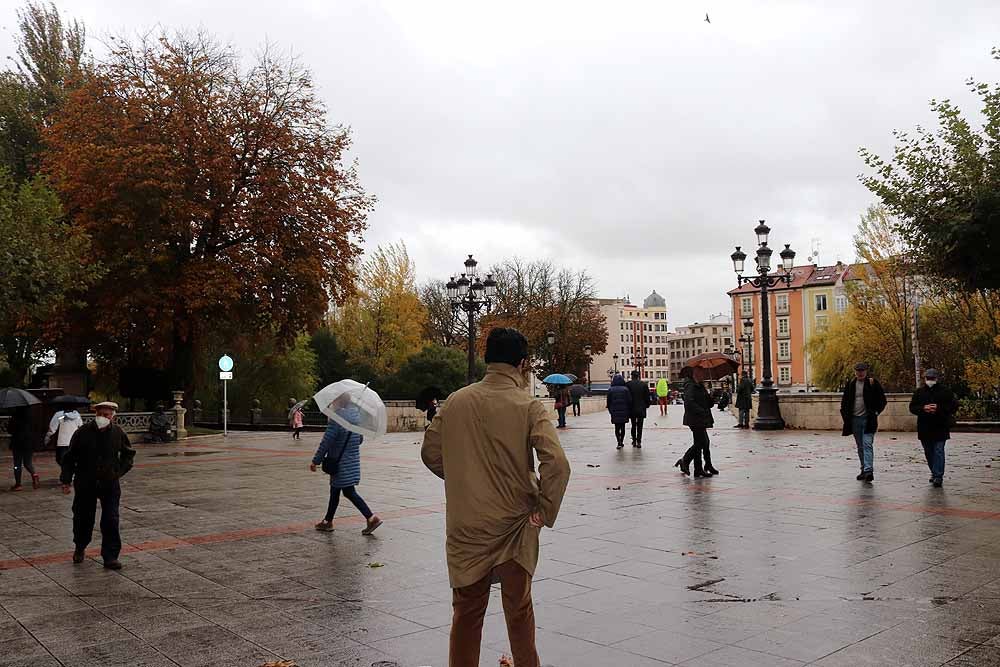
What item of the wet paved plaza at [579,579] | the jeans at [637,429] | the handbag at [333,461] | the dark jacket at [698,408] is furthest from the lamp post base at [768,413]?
the handbag at [333,461]

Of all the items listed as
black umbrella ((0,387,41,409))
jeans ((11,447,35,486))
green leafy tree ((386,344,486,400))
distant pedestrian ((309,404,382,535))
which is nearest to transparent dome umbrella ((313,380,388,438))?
distant pedestrian ((309,404,382,535))

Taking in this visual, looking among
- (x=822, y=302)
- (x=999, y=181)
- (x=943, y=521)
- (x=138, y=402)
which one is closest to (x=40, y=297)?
(x=943, y=521)

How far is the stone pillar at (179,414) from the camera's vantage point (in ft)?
90.4

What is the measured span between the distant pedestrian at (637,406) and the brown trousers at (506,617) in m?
16.6

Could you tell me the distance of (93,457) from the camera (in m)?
7.54

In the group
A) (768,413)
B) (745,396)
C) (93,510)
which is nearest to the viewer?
(93,510)

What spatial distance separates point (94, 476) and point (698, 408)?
9074 mm

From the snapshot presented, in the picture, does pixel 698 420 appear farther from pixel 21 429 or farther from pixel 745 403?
pixel 745 403

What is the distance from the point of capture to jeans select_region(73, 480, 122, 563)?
7449mm

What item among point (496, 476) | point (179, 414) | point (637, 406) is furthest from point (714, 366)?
point (496, 476)

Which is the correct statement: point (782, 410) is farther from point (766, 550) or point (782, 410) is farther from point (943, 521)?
point (766, 550)

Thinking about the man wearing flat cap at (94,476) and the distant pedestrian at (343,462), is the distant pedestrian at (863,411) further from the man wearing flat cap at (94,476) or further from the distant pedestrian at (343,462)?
the man wearing flat cap at (94,476)

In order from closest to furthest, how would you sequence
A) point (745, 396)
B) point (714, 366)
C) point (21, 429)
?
point (21, 429) < point (714, 366) < point (745, 396)

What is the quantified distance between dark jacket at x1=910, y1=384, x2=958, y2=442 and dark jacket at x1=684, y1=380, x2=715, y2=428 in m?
3.01
